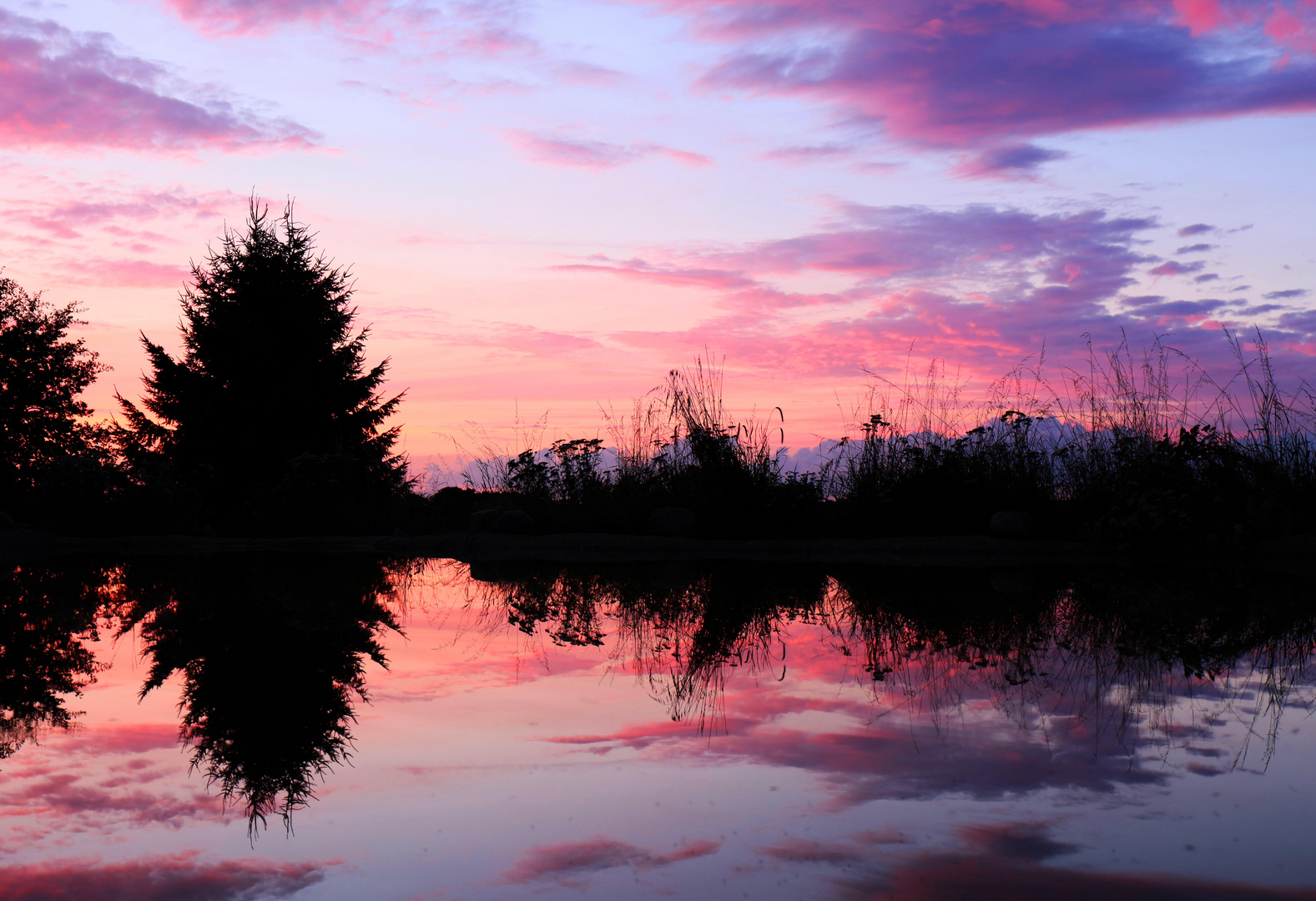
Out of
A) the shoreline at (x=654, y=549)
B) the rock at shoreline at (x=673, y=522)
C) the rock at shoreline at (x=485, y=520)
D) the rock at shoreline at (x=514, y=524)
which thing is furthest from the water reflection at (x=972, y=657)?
the rock at shoreline at (x=485, y=520)

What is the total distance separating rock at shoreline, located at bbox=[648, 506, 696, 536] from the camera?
898 centimetres

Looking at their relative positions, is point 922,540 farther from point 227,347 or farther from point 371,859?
point 227,347

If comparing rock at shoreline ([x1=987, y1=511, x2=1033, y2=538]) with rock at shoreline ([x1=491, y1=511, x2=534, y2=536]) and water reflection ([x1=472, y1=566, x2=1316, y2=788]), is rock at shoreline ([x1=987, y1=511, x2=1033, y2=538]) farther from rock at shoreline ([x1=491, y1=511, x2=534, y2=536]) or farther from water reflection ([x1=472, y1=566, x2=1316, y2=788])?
rock at shoreline ([x1=491, y1=511, x2=534, y2=536])

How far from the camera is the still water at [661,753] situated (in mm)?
1732

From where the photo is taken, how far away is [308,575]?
261 inches

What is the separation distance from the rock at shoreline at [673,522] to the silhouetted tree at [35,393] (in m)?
17.0

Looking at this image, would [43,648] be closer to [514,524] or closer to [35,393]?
[514,524]

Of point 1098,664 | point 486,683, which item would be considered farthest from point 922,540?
point 486,683

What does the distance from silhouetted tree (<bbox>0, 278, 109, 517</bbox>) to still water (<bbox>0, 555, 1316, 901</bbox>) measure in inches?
771

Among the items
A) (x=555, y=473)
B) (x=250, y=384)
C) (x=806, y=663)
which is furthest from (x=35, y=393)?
(x=806, y=663)

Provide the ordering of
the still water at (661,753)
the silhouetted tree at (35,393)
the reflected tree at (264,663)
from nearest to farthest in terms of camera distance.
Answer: the still water at (661,753)
the reflected tree at (264,663)
the silhouetted tree at (35,393)

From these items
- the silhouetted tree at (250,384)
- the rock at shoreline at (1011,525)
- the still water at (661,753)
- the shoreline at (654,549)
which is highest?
the silhouetted tree at (250,384)

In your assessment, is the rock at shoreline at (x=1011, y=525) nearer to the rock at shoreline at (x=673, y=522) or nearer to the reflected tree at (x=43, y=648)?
the rock at shoreline at (x=673, y=522)

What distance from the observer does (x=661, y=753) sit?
251cm
